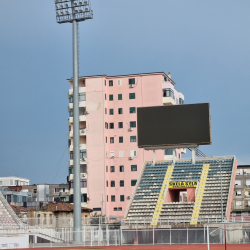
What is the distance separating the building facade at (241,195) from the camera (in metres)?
103

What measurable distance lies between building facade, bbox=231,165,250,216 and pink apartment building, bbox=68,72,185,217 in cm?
1749

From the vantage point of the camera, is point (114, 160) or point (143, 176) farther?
point (114, 160)

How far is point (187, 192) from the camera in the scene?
60.8m

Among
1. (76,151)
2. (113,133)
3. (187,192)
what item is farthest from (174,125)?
(113,133)

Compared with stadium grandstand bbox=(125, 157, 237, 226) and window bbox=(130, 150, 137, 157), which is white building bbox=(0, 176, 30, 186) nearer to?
window bbox=(130, 150, 137, 157)

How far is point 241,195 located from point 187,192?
4672 cm

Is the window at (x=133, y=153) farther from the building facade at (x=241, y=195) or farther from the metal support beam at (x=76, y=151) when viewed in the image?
the metal support beam at (x=76, y=151)

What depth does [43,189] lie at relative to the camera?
343 ft

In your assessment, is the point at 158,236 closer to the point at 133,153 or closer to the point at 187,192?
the point at 187,192

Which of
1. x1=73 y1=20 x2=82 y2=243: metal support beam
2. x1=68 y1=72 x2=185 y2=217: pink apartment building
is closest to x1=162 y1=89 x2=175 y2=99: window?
x1=68 y1=72 x2=185 y2=217: pink apartment building

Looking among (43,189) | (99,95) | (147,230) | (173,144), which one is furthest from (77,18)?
(43,189)

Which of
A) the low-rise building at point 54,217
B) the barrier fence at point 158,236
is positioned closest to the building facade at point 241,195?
the low-rise building at point 54,217

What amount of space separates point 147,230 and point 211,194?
8944mm

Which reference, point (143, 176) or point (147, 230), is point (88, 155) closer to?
point (143, 176)
